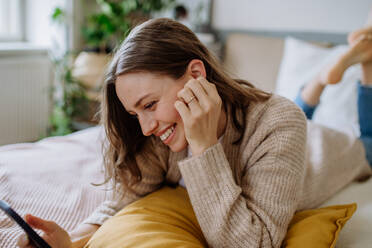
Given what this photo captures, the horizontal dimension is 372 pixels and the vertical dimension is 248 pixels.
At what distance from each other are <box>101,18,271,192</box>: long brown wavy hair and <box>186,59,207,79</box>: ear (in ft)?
0.05

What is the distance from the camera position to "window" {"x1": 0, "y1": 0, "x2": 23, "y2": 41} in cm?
268

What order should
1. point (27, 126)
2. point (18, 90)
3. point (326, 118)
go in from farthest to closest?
point (27, 126) → point (18, 90) → point (326, 118)

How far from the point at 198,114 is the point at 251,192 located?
216mm

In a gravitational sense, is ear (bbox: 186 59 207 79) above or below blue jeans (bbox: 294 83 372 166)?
above

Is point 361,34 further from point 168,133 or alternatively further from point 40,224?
point 40,224

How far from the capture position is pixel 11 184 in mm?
1054

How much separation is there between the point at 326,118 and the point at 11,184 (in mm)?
1435

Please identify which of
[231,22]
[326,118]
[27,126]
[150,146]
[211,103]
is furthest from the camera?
[231,22]

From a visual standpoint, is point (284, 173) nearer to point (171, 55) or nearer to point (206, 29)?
point (171, 55)

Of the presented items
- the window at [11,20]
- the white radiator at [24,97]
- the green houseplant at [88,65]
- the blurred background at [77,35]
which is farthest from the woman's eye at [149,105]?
the window at [11,20]

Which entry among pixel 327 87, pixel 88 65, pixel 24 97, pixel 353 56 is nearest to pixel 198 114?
pixel 353 56

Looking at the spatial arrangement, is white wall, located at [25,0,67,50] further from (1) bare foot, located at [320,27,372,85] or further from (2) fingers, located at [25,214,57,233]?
(2) fingers, located at [25,214,57,233]

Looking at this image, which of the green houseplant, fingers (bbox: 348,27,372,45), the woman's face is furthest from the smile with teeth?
the green houseplant

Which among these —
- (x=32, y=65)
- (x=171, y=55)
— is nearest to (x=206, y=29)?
(x=32, y=65)
